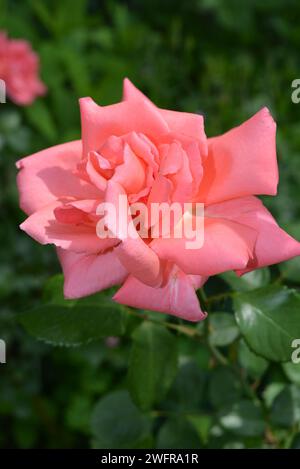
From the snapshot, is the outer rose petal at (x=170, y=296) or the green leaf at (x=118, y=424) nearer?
the outer rose petal at (x=170, y=296)

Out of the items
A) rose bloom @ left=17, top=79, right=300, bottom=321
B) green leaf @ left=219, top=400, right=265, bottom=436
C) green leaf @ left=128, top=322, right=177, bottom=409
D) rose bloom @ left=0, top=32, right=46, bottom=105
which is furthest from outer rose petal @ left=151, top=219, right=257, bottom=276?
rose bloom @ left=0, top=32, right=46, bottom=105

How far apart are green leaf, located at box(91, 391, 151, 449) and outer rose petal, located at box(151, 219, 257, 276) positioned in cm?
45

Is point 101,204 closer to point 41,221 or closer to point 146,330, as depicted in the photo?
point 41,221

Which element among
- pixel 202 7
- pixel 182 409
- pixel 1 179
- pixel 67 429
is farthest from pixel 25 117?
pixel 182 409

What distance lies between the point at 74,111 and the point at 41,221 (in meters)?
1.66

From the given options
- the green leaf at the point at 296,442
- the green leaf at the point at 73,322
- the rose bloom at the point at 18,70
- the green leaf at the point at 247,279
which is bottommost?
the green leaf at the point at 296,442

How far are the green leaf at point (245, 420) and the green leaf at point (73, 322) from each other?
252 mm

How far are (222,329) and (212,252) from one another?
0.29 metres

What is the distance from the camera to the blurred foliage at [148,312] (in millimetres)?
878

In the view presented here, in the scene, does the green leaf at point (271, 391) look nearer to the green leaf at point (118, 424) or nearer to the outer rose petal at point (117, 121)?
the green leaf at point (118, 424)

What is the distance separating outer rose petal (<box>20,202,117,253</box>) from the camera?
27.4 inches

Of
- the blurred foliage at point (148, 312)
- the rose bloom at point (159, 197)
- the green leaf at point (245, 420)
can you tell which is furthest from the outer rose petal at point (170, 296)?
the green leaf at point (245, 420)

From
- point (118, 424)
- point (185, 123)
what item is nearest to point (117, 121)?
point (185, 123)

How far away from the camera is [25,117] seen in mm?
2408
